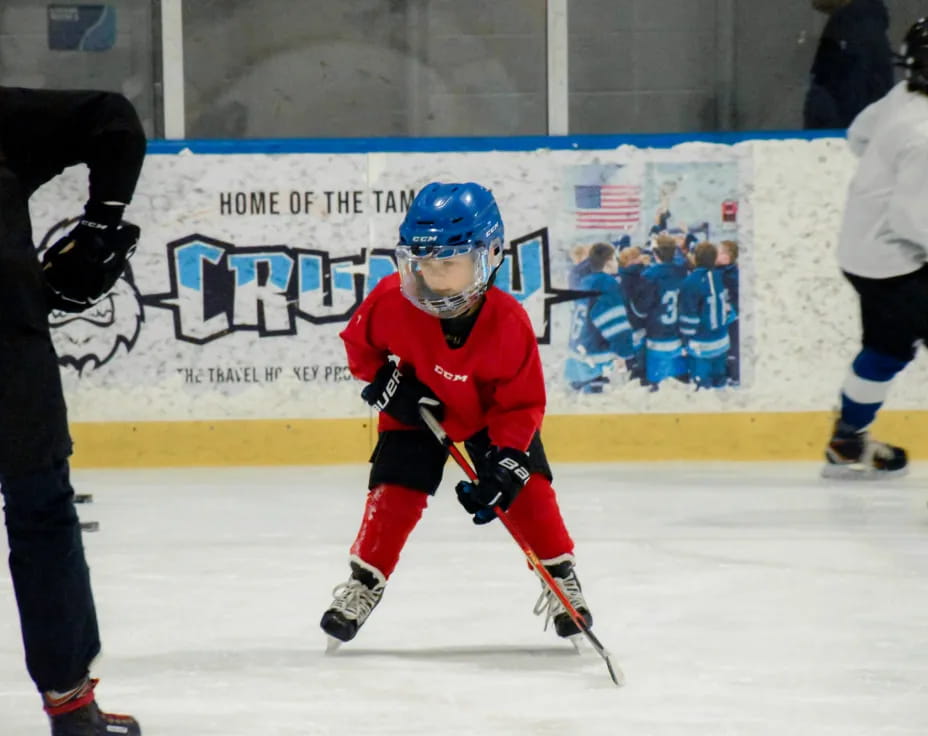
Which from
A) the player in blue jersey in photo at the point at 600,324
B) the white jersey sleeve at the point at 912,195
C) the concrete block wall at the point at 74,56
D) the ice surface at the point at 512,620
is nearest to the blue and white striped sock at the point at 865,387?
the ice surface at the point at 512,620

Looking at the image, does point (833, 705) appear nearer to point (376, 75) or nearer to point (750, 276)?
point (750, 276)

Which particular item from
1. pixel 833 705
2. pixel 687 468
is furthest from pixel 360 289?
pixel 833 705

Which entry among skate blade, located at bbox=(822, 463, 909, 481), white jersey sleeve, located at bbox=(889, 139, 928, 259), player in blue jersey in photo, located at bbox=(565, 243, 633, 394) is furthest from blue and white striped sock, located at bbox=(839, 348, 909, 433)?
player in blue jersey in photo, located at bbox=(565, 243, 633, 394)

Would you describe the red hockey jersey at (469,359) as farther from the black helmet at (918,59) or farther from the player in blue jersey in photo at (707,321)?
the player in blue jersey in photo at (707,321)

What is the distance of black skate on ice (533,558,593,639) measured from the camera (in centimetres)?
274

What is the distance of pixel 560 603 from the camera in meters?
2.76

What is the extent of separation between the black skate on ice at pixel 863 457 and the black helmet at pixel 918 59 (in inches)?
40.8

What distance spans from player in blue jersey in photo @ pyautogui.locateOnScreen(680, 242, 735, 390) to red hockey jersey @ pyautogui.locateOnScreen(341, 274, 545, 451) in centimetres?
272

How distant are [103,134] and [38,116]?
8 centimetres

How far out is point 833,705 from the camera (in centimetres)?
233

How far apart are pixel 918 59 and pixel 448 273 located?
2446 mm

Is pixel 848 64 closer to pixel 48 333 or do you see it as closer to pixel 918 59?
pixel 918 59

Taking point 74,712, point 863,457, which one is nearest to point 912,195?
point 863,457

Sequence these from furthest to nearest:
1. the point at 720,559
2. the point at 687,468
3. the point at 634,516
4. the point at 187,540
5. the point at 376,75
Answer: the point at 376,75
the point at 687,468
the point at 634,516
the point at 187,540
the point at 720,559
